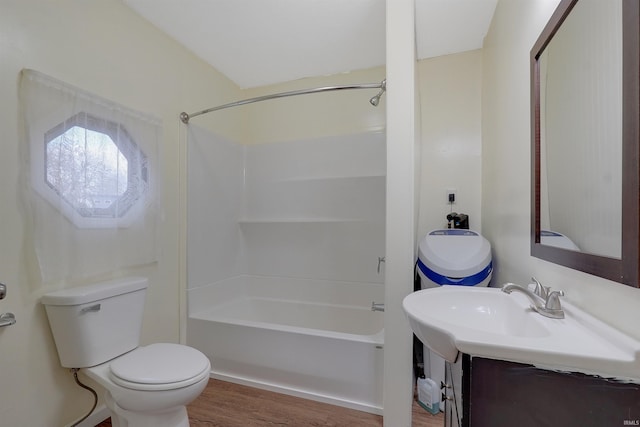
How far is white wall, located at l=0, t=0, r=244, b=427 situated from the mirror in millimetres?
2112

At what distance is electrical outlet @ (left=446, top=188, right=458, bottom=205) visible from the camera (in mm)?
2297

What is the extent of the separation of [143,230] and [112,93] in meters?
0.82

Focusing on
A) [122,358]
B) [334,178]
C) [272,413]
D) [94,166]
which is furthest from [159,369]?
[334,178]

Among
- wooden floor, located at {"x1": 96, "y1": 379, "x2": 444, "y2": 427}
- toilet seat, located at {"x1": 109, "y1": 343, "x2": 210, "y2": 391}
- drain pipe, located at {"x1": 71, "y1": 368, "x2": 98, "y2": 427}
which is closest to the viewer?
toilet seat, located at {"x1": 109, "y1": 343, "x2": 210, "y2": 391}

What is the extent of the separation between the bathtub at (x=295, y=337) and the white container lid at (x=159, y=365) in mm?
564

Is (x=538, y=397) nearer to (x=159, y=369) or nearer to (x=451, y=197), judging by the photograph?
(x=159, y=369)

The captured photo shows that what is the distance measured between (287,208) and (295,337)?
4.27ft

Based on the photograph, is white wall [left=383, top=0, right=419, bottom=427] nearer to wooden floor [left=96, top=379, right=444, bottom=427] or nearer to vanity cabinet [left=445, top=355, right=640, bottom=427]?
wooden floor [left=96, top=379, right=444, bottom=427]

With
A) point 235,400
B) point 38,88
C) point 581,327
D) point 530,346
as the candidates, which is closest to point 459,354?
point 530,346

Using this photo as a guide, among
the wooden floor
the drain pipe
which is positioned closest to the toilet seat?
the drain pipe

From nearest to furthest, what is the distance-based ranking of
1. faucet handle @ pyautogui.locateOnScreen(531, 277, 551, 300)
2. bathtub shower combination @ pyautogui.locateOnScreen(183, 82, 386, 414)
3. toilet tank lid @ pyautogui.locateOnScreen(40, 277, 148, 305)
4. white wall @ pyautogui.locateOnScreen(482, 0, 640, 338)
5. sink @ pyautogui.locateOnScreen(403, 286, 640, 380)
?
sink @ pyautogui.locateOnScreen(403, 286, 640, 380), white wall @ pyautogui.locateOnScreen(482, 0, 640, 338), faucet handle @ pyautogui.locateOnScreen(531, 277, 551, 300), toilet tank lid @ pyautogui.locateOnScreen(40, 277, 148, 305), bathtub shower combination @ pyautogui.locateOnScreen(183, 82, 386, 414)

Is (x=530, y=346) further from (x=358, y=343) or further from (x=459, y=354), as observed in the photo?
(x=358, y=343)

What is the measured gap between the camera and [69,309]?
1.35m

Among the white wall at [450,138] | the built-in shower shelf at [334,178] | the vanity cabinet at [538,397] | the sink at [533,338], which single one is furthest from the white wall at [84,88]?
the white wall at [450,138]
